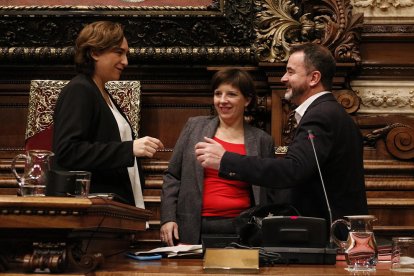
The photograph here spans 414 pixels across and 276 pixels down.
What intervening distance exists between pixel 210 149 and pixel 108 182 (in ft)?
1.29

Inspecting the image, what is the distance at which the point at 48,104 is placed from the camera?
13.1ft

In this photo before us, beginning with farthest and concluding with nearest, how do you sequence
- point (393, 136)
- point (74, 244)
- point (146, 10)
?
point (146, 10), point (393, 136), point (74, 244)

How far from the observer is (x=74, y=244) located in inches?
74.0

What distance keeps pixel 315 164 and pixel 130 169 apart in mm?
721

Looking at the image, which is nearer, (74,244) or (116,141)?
(74,244)

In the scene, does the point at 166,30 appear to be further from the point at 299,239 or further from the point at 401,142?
the point at 299,239

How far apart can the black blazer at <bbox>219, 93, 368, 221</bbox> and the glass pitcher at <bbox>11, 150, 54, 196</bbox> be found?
75 centimetres

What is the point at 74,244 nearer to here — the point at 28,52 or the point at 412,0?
the point at 28,52

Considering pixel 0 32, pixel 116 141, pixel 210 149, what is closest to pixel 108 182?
pixel 116 141

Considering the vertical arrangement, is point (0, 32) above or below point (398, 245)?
above

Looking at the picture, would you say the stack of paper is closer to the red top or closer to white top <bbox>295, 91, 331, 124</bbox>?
the red top

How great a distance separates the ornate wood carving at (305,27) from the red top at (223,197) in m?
1.09

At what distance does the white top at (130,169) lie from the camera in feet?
9.46

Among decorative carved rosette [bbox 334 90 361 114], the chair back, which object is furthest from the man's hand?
decorative carved rosette [bbox 334 90 361 114]
